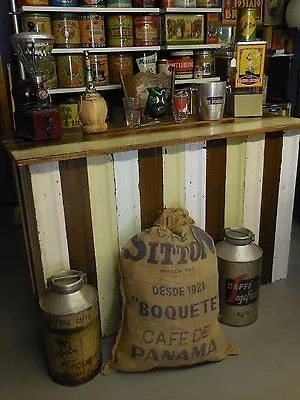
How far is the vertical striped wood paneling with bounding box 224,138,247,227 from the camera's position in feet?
6.33

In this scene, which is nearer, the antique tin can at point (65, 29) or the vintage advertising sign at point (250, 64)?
the vintage advertising sign at point (250, 64)

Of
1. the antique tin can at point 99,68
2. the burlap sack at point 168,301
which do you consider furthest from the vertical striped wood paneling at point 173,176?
the antique tin can at point 99,68

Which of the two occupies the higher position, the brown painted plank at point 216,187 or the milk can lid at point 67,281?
the brown painted plank at point 216,187

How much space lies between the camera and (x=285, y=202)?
2.13 m

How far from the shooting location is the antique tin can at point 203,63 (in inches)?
122

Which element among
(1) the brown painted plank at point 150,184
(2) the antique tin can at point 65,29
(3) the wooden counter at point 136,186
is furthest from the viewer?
(2) the antique tin can at point 65,29

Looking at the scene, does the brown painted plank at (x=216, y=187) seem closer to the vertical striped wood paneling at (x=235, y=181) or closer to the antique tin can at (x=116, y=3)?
the vertical striped wood paneling at (x=235, y=181)

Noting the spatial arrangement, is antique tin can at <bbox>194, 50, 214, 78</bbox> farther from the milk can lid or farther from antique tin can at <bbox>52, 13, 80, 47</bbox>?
the milk can lid

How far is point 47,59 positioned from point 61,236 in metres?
0.82

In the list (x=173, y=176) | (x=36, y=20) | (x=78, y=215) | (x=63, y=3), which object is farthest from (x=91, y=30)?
(x=78, y=215)

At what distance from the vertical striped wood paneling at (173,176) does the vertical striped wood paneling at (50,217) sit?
48 cm

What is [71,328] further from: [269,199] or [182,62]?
[182,62]

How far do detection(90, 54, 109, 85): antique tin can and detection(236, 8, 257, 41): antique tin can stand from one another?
1.09 m

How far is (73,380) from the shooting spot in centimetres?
160
